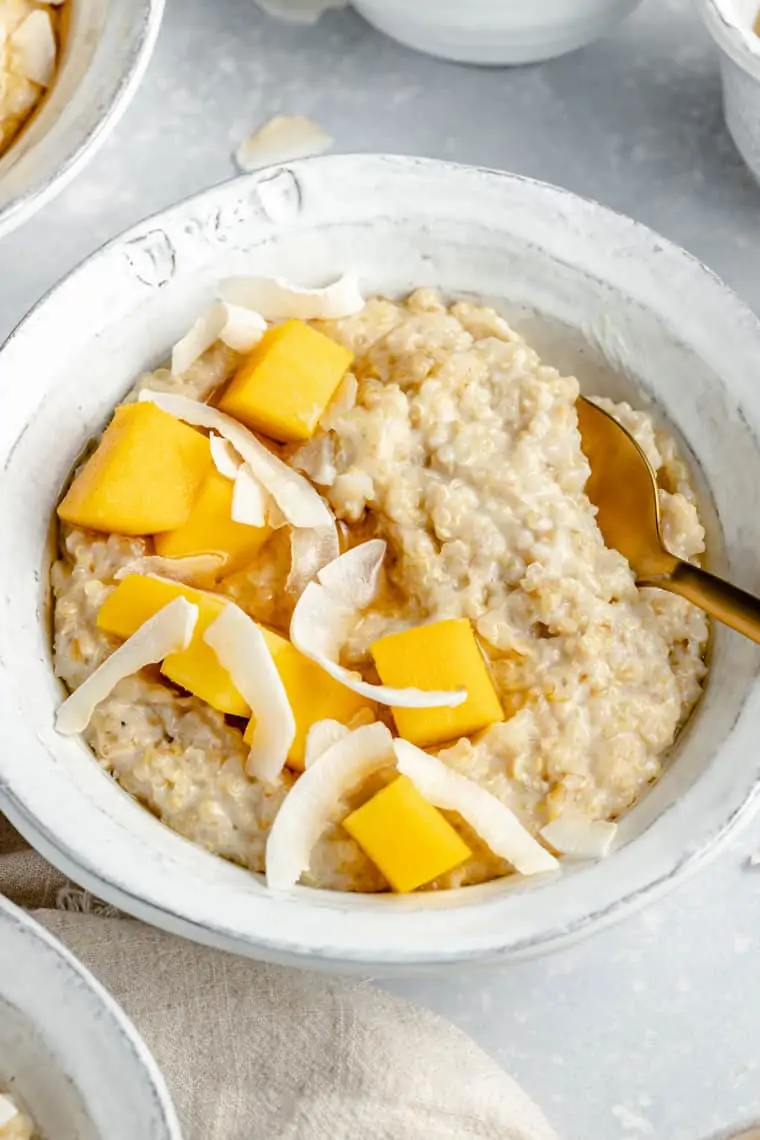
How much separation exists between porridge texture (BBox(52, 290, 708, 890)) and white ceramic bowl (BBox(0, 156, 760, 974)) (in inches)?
1.3

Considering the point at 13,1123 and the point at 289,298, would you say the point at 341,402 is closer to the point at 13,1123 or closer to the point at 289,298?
the point at 289,298

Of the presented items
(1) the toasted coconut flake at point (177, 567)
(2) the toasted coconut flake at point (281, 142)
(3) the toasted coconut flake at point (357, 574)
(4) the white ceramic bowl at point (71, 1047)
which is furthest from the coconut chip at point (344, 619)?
(2) the toasted coconut flake at point (281, 142)

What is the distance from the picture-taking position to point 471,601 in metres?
1.40

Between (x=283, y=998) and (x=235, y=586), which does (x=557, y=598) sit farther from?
(x=283, y=998)

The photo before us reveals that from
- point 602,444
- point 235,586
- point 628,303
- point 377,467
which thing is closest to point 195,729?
point 235,586

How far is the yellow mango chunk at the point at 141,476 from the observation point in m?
1.41

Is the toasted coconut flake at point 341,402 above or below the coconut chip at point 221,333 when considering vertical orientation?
below

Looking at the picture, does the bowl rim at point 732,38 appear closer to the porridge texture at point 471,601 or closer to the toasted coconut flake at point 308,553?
the porridge texture at point 471,601

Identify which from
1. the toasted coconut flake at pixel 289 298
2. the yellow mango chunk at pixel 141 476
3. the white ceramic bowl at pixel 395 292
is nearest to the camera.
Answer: the white ceramic bowl at pixel 395 292

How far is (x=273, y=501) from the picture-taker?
1440mm

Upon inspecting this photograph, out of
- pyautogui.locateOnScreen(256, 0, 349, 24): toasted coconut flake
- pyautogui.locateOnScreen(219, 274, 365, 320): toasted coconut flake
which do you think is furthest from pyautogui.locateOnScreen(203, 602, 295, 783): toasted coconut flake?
pyautogui.locateOnScreen(256, 0, 349, 24): toasted coconut flake

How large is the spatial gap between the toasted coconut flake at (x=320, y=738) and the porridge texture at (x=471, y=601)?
0.04 meters

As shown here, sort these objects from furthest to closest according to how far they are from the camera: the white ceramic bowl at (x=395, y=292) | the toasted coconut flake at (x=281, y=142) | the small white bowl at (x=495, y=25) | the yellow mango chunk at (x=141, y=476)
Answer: the toasted coconut flake at (x=281, y=142) → the small white bowl at (x=495, y=25) → the yellow mango chunk at (x=141, y=476) → the white ceramic bowl at (x=395, y=292)

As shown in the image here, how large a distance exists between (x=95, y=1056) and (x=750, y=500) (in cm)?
81
